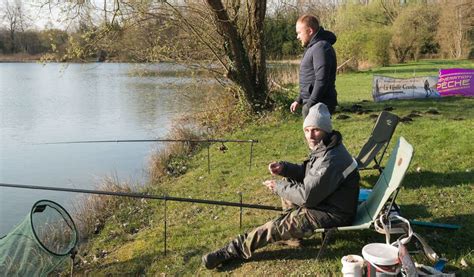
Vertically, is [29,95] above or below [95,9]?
below

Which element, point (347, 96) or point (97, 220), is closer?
point (97, 220)

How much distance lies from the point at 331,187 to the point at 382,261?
→ 736mm

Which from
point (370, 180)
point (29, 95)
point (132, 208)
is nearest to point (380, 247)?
point (370, 180)

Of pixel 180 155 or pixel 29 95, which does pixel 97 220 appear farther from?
pixel 29 95

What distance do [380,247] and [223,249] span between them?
1.36 meters

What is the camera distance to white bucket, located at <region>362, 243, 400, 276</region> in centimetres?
297

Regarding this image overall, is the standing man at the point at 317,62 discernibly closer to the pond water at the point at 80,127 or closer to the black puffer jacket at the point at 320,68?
the black puffer jacket at the point at 320,68

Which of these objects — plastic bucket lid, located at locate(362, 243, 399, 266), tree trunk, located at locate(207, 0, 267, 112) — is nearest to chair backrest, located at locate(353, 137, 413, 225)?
plastic bucket lid, located at locate(362, 243, 399, 266)

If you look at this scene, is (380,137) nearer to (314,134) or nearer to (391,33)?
(314,134)

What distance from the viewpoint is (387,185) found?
145 inches

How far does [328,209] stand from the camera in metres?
3.63

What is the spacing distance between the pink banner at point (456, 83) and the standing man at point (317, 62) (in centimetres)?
854

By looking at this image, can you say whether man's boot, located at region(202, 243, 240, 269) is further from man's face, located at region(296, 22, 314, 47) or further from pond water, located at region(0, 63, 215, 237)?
pond water, located at region(0, 63, 215, 237)

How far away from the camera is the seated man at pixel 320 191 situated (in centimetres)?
355
